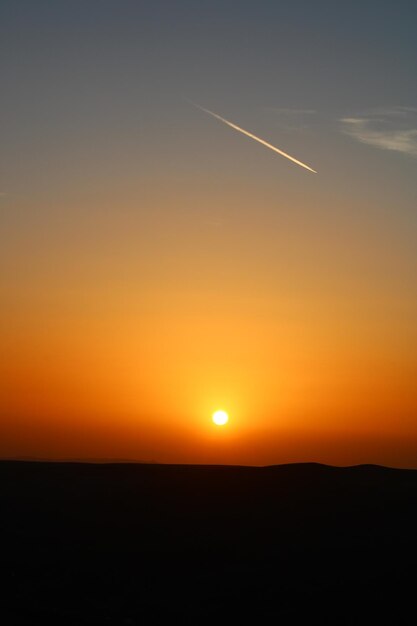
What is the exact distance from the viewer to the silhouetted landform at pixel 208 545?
19.7m

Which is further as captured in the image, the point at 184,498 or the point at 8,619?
the point at 184,498

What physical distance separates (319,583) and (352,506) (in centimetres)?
559

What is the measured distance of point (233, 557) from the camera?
74.4 ft

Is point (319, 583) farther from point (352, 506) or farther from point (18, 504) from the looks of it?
point (18, 504)

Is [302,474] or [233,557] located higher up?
[302,474]

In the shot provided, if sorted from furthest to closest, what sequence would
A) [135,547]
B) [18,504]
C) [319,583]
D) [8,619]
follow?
1. [18,504]
2. [135,547]
3. [319,583]
4. [8,619]

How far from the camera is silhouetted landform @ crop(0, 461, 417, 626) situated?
774 inches

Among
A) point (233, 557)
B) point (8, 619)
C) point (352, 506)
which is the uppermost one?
point (352, 506)

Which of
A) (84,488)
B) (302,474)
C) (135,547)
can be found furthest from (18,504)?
(302,474)

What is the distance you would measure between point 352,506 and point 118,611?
953 cm

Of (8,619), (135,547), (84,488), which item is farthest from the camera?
(84,488)

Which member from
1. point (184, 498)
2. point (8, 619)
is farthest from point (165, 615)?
point (184, 498)

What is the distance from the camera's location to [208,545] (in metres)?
23.4

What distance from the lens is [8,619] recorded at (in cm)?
1839
